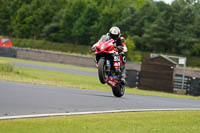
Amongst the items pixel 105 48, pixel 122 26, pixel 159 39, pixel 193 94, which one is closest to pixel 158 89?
pixel 193 94

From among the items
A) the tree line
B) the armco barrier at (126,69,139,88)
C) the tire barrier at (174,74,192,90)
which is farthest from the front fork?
the tree line

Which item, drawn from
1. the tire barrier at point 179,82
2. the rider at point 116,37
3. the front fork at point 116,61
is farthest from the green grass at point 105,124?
the tire barrier at point 179,82

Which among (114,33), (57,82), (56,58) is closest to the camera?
(114,33)

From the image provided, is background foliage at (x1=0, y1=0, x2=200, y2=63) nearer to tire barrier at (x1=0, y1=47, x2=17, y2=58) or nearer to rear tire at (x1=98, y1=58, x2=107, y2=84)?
tire barrier at (x1=0, y1=47, x2=17, y2=58)

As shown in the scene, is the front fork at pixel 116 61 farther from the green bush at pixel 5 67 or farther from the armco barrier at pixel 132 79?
the armco barrier at pixel 132 79

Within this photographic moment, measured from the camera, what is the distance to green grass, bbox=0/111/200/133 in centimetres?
637

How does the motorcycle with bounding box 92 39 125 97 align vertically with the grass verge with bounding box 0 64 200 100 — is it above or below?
above

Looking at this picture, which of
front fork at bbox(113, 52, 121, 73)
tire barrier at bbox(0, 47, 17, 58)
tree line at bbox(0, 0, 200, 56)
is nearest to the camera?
front fork at bbox(113, 52, 121, 73)

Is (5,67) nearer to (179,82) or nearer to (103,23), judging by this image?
(179,82)

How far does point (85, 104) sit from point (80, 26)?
62119mm

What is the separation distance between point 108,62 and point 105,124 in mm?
4874

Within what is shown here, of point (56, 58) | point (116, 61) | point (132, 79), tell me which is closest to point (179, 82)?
point (132, 79)

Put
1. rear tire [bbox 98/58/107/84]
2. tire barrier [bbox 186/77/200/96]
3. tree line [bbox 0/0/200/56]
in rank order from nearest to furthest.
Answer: rear tire [bbox 98/58/107/84] < tire barrier [bbox 186/77/200/96] < tree line [bbox 0/0/200/56]

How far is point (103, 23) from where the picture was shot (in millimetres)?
70312
